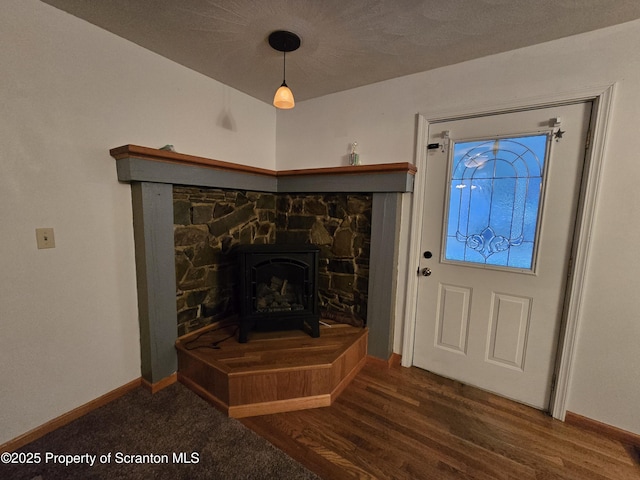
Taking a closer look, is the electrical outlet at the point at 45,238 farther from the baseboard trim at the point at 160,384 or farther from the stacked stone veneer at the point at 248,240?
the baseboard trim at the point at 160,384

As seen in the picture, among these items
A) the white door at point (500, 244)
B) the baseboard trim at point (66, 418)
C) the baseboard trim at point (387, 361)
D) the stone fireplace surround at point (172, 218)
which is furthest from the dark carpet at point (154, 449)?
the white door at point (500, 244)

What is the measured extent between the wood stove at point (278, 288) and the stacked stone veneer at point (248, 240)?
1.22 ft

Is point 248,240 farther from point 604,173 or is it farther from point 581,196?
point 604,173

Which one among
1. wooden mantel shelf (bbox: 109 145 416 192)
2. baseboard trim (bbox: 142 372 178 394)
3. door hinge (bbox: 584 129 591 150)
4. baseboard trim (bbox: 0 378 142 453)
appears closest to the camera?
baseboard trim (bbox: 0 378 142 453)

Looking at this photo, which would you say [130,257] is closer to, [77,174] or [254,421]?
[77,174]

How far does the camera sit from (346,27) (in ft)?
5.17

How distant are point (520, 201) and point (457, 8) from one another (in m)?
1.24

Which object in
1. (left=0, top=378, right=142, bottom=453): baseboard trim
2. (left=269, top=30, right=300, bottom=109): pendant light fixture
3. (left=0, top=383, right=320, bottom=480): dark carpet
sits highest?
(left=269, top=30, right=300, bottom=109): pendant light fixture

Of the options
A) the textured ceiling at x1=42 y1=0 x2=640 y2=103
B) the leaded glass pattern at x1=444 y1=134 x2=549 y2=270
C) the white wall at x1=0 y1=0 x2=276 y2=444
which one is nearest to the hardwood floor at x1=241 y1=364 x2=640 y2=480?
the leaded glass pattern at x1=444 y1=134 x2=549 y2=270

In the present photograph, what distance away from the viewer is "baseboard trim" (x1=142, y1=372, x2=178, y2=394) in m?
1.96

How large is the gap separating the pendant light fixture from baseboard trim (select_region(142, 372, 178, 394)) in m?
2.12

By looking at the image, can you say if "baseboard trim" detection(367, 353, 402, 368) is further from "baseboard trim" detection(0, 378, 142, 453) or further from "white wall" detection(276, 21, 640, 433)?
"baseboard trim" detection(0, 378, 142, 453)

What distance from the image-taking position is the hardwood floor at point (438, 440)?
4.75 feet

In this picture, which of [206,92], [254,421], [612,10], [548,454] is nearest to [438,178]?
[612,10]
